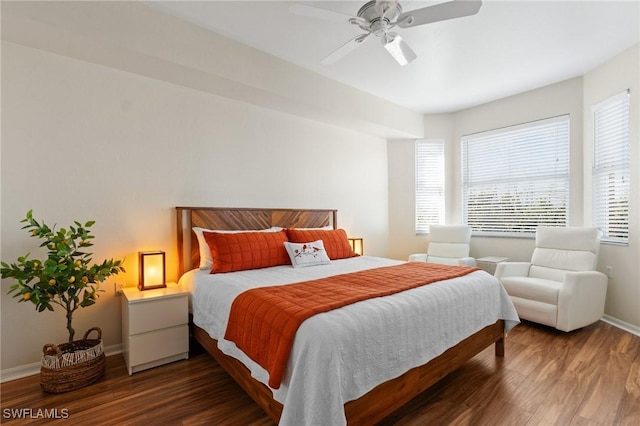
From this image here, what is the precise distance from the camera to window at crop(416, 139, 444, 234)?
5234 mm

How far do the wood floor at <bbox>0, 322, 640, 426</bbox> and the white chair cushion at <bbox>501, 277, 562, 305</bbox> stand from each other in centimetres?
59

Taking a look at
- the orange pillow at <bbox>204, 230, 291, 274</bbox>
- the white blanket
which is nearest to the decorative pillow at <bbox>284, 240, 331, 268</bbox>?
the orange pillow at <bbox>204, 230, 291, 274</bbox>

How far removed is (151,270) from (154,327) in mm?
513

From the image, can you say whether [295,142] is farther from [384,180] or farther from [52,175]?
[52,175]

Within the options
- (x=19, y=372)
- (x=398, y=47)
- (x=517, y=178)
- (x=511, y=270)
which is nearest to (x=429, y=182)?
(x=517, y=178)

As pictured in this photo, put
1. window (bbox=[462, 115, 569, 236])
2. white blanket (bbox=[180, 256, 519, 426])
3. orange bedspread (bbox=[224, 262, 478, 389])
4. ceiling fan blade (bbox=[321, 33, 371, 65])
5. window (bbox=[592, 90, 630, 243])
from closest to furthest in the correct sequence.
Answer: white blanket (bbox=[180, 256, 519, 426])
orange bedspread (bbox=[224, 262, 478, 389])
ceiling fan blade (bbox=[321, 33, 371, 65])
window (bbox=[592, 90, 630, 243])
window (bbox=[462, 115, 569, 236])

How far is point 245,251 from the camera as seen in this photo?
2.89 m

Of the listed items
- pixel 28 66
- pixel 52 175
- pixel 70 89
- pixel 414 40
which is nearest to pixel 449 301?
pixel 414 40

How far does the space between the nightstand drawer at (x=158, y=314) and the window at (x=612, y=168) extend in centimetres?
455

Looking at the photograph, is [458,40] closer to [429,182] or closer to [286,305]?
[429,182]

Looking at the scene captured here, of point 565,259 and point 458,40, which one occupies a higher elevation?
point 458,40

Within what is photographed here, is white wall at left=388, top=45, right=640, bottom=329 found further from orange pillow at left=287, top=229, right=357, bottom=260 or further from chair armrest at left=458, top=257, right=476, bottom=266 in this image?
orange pillow at left=287, top=229, right=357, bottom=260

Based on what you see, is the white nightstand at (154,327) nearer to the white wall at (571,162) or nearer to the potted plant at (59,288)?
the potted plant at (59,288)

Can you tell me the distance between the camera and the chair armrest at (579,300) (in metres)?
3.04
